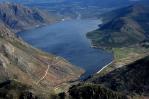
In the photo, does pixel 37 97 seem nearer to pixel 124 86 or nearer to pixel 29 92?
pixel 29 92

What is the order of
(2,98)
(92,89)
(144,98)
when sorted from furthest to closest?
(144,98)
(92,89)
(2,98)

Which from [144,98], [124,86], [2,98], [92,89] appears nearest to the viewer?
[2,98]

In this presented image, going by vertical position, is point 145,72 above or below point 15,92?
above

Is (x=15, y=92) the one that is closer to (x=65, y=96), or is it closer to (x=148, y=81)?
(x=65, y=96)

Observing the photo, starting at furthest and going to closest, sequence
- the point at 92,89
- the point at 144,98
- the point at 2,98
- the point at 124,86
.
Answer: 1. the point at 124,86
2. the point at 144,98
3. the point at 92,89
4. the point at 2,98

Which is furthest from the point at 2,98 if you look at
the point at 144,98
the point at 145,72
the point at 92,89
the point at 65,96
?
the point at 145,72

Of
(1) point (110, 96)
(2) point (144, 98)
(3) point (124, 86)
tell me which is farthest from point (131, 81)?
(1) point (110, 96)

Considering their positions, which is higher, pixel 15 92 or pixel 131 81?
pixel 131 81

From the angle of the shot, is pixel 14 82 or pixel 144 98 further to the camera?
pixel 144 98

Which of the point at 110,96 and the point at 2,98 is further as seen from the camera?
the point at 110,96
